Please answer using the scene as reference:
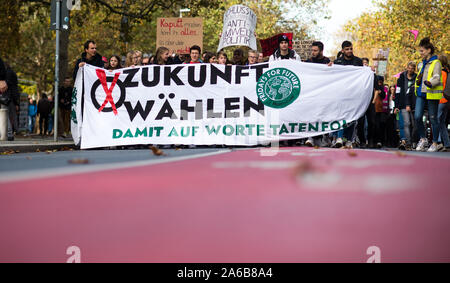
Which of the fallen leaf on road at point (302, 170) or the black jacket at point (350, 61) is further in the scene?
the black jacket at point (350, 61)

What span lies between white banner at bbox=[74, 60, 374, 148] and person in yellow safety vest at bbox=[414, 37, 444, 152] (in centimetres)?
93

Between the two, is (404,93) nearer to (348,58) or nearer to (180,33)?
(348,58)

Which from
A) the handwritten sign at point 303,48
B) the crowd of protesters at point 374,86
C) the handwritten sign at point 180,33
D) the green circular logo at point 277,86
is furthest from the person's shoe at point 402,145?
the handwritten sign at point 303,48

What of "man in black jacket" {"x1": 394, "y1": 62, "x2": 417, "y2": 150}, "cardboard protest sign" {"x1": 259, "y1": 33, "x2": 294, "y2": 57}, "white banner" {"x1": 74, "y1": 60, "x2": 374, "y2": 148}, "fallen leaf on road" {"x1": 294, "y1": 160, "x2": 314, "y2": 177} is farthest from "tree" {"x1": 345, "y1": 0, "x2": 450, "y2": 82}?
"fallen leaf on road" {"x1": 294, "y1": 160, "x2": 314, "y2": 177}

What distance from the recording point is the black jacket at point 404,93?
1240 cm

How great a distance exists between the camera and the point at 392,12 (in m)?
29.0

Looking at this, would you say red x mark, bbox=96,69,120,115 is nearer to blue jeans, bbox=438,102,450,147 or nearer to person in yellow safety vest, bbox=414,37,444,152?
person in yellow safety vest, bbox=414,37,444,152

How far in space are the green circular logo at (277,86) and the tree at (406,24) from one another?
17099 millimetres

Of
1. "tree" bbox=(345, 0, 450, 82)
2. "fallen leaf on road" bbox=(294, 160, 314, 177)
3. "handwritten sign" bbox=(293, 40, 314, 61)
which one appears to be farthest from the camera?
"tree" bbox=(345, 0, 450, 82)

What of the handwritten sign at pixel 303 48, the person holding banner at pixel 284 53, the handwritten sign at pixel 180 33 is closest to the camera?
the person holding banner at pixel 284 53

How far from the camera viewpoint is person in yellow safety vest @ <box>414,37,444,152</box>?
1016 centimetres

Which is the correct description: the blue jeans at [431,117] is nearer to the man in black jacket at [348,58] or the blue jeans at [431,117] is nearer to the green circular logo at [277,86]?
the man in black jacket at [348,58]

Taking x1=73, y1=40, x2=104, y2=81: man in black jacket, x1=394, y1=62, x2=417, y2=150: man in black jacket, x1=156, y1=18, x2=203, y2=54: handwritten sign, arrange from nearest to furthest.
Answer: x1=73, y1=40, x2=104, y2=81: man in black jacket
x1=394, y1=62, x2=417, y2=150: man in black jacket
x1=156, y1=18, x2=203, y2=54: handwritten sign

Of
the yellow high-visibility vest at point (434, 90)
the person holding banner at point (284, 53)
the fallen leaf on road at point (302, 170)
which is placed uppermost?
the person holding banner at point (284, 53)
